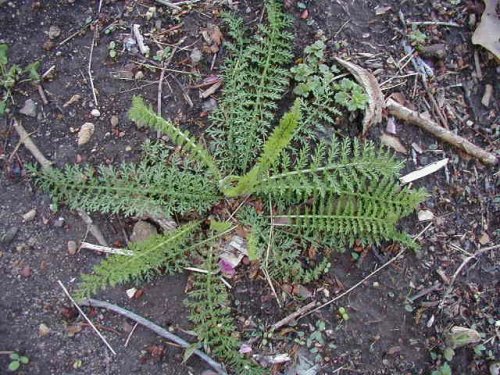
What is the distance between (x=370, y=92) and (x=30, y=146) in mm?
1823

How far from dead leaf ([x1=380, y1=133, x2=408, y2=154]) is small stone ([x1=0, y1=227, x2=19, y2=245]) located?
2.00 metres

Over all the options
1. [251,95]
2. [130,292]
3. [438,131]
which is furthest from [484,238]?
[130,292]

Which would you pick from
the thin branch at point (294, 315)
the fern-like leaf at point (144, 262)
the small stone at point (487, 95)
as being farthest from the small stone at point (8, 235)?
the small stone at point (487, 95)

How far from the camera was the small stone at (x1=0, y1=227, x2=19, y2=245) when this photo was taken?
9.78 feet

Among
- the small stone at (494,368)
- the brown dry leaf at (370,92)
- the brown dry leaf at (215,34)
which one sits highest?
the brown dry leaf at (215,34)

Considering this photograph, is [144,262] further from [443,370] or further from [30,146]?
[443,370]

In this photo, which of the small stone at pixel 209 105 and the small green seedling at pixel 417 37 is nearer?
the small stone at pixel 209 105

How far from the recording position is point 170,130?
2918 millimetres

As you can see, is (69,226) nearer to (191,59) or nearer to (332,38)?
(191,59)

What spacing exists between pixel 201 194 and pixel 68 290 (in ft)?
2.68

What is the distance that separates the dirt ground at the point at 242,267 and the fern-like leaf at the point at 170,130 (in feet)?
0.81

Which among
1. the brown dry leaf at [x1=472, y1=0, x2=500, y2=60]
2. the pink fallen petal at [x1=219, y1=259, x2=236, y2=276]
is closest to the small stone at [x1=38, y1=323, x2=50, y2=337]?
the pink fallen petal at [x1=219, y1=259, x2=236, y2=276]

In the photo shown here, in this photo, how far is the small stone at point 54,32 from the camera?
323 centimetres

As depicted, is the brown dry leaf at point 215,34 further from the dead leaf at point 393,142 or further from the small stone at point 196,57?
the dead leaf at point 393,142
